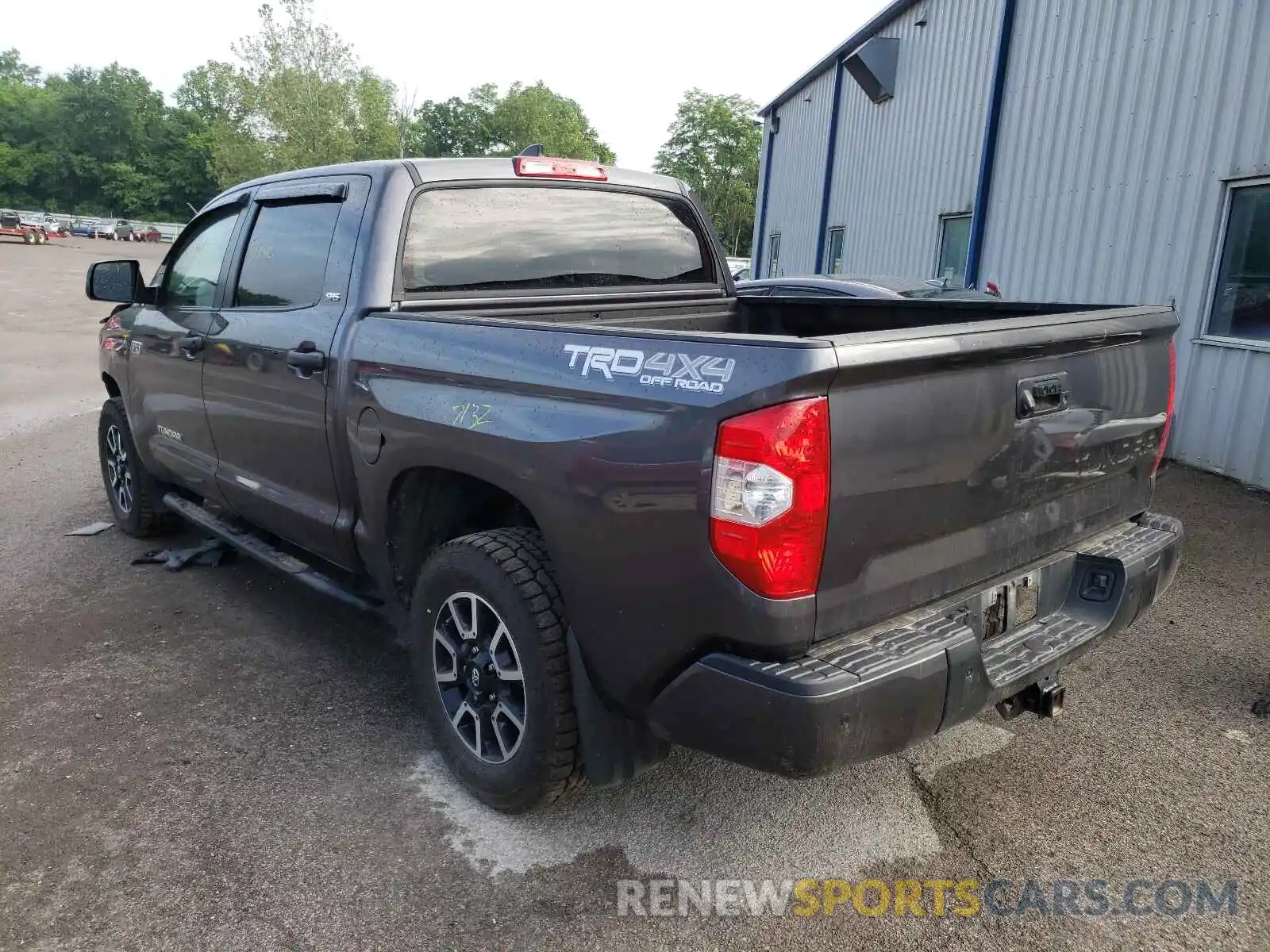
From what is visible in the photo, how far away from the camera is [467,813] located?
2.84 m

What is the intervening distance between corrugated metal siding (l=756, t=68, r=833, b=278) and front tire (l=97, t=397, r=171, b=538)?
1405cm

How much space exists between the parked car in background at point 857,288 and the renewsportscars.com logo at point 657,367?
17.6 feet

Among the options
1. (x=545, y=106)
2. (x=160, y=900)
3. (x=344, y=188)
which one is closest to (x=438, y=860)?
(x=160, y=900)

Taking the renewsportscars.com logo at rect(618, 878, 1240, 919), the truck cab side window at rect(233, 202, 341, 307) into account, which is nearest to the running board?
the truck cab side window at rect(233, 202, 341, 307)

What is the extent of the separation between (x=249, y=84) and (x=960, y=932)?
130ft

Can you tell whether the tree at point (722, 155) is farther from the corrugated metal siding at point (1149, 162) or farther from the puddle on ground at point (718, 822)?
the puddle on ground at point (718, 822)

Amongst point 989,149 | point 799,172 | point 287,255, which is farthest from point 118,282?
point 799,172

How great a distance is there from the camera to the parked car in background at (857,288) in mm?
7617

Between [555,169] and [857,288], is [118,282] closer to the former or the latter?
[555,169]

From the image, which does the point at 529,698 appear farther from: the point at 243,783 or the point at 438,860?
the point at 243,783

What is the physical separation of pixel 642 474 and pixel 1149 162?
780 centimetres

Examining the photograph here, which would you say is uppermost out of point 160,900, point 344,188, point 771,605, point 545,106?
point 545,106

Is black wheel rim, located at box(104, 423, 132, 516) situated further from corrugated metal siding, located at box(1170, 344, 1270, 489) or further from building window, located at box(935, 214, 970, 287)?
building window, located at box(935, 214, 970, 287)

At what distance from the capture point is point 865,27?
47.1ft
